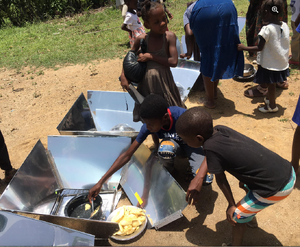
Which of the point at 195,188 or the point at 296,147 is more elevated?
the point at 195,188

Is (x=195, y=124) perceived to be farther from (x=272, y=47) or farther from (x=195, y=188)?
(x=272, y=47)

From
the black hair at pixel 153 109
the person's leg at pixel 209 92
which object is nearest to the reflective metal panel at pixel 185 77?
the person's leg at pixel 209 92

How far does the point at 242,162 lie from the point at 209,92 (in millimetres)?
2327

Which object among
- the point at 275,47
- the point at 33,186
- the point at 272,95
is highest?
the point at 275,47

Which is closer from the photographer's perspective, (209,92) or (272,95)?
(272,95)

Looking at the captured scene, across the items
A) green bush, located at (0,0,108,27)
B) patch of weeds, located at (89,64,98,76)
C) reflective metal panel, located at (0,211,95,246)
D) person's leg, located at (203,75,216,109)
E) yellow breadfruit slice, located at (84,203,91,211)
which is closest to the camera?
reflective metal panel, located at (0,211,95,246)

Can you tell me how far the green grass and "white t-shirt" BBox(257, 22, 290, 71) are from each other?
9.17ft

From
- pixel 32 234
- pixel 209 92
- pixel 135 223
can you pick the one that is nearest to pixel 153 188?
pixel 135 223

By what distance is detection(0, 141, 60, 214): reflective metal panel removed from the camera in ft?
6.84

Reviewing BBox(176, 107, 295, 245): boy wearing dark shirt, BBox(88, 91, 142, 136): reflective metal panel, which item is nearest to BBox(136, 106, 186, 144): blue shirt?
BBox(176, 107, 295, 245): boy wearing dark shirt

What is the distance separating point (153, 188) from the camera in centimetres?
241

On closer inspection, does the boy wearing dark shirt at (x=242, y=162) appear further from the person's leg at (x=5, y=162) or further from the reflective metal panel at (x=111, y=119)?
the person's leg at (x=5, y=162)

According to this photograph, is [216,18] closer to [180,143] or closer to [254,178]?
[180,143]

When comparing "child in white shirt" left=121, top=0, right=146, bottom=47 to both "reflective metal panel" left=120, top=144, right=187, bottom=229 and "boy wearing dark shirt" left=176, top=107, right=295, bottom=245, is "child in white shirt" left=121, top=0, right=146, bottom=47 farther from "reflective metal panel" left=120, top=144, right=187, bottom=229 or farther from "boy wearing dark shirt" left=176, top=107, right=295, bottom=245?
"boy wearing dark shirt" left=176, top=107, right=295, bottom=245
